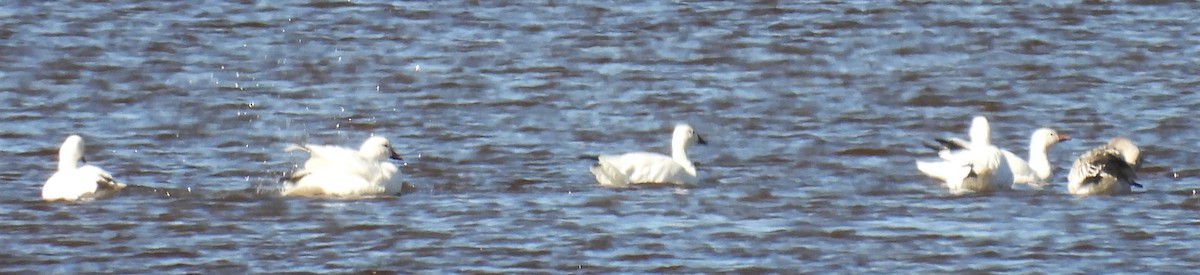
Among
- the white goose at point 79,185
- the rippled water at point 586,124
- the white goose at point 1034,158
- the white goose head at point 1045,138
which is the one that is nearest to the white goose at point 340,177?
the rippled water at point 586,124

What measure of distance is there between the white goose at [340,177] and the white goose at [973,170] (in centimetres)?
276

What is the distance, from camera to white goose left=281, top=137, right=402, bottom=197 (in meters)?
12.5

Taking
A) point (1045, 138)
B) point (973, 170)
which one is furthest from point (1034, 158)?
point (973, 170)

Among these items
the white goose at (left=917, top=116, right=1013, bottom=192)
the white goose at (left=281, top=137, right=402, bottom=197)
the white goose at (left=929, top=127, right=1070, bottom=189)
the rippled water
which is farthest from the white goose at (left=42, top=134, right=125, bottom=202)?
the white goose at (left=929, top=127, right=1070, bottom=189)

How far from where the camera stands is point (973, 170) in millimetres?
12773

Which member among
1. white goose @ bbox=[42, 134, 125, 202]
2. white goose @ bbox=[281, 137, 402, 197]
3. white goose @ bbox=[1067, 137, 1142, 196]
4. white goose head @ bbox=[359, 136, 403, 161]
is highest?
white goose head @ bbox=[359, 136, 403, 161]

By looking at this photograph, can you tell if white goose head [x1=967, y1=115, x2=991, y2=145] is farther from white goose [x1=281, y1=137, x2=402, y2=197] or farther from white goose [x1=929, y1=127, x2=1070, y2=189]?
white goose [x1=281, y1=137, x2=402, y2=197]

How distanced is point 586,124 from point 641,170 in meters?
2.29

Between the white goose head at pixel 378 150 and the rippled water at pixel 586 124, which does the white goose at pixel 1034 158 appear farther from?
the white goose head at pixel 378 150

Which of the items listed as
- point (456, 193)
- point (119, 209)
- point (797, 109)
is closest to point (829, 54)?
point (797, 109)

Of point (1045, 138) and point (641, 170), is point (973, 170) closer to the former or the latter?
point (1045, 138)

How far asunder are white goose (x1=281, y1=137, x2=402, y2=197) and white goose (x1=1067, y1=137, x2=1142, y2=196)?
3.31m

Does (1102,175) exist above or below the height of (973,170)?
below

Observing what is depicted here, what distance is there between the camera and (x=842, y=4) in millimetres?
21641
